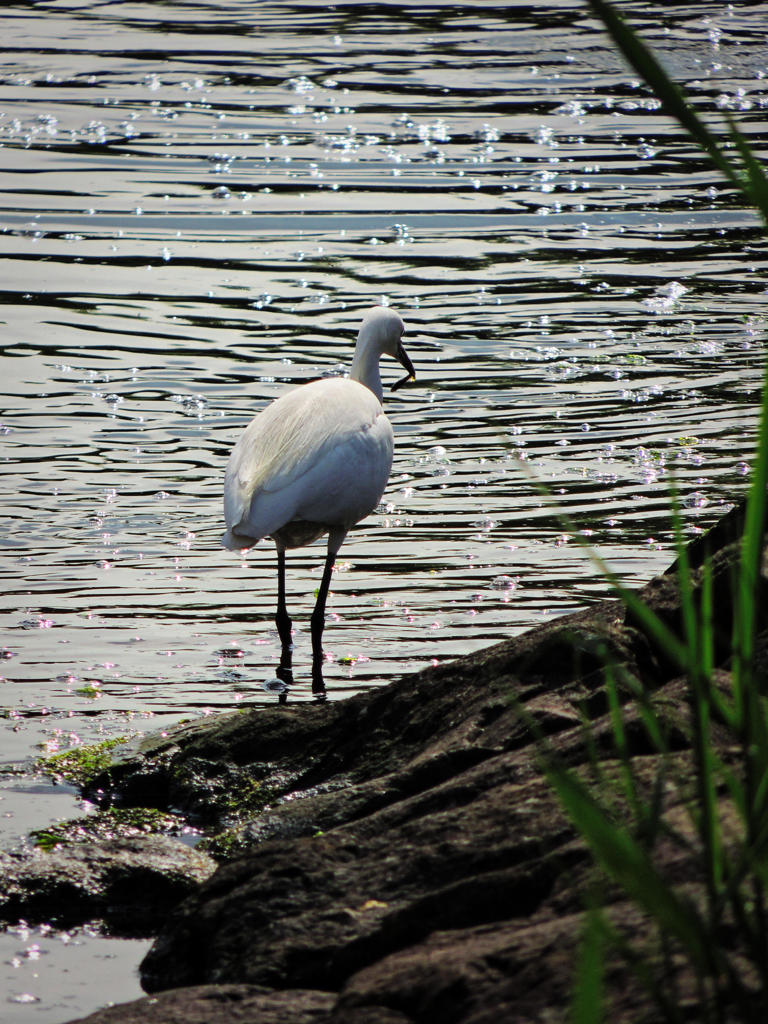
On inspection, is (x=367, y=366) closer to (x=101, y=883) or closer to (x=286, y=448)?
(x=286, y=448)

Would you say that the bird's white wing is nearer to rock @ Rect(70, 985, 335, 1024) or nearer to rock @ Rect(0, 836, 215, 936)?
rock @ Rect(0, 836, 215, 936)

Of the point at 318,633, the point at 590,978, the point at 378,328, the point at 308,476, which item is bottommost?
the point at 318,633

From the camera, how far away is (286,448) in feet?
24.7

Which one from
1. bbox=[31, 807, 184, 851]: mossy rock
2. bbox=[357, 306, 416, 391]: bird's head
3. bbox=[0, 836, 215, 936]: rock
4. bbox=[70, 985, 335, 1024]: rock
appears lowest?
bbox=[31, 807, 184, 851]: mossy rock

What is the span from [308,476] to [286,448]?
219mm

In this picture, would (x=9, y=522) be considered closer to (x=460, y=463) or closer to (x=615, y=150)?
(x=460, y=463)

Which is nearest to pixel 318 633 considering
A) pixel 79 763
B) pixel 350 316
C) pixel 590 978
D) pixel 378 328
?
pixel 79 763

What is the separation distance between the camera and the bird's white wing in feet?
23.9

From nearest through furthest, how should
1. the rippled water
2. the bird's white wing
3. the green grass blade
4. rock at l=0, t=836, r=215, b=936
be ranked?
the green grass blade
rock at l=0, t=836, r=215, b=936
the bird's white wing
the rippled water

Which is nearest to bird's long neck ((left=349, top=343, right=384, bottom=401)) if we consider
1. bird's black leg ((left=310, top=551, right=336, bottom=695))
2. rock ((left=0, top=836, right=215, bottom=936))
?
bird's black leg ((left=310, top=551, right=336, bottom=695))

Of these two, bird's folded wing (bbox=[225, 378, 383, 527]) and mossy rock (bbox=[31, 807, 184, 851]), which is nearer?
mossy rock (bbox=[31, 807, 184, 851])

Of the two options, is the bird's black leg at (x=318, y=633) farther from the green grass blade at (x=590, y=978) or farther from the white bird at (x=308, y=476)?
the green grass blade at (x=590, y=978)

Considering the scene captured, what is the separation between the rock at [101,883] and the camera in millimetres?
4734

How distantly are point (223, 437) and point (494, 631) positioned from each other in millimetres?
4033
